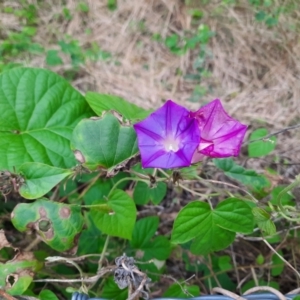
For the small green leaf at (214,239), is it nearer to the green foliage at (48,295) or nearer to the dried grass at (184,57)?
the green foliage at (48,295)

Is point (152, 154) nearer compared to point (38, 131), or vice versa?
point (152, 154)

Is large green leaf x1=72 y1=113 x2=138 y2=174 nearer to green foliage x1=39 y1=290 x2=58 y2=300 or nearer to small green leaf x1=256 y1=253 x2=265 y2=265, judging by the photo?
green foliage x1=39 y1=290 x2=58 y2=300

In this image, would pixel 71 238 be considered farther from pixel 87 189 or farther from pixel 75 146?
pixel 87 189

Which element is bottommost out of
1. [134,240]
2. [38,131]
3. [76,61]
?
[134,240]

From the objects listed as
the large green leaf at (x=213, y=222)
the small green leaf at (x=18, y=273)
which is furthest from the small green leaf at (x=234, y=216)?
the small green leaf at (x=18, y=273)

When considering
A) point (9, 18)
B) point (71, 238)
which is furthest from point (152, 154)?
point (9, 18)

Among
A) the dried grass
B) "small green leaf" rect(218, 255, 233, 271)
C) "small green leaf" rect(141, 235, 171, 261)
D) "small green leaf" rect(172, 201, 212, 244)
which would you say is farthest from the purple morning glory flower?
the dried grass

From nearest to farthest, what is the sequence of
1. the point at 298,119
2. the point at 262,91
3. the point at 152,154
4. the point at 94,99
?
the point at 152,154 → the point at 94,99 → the point at 298,119 → the point at 262,91
